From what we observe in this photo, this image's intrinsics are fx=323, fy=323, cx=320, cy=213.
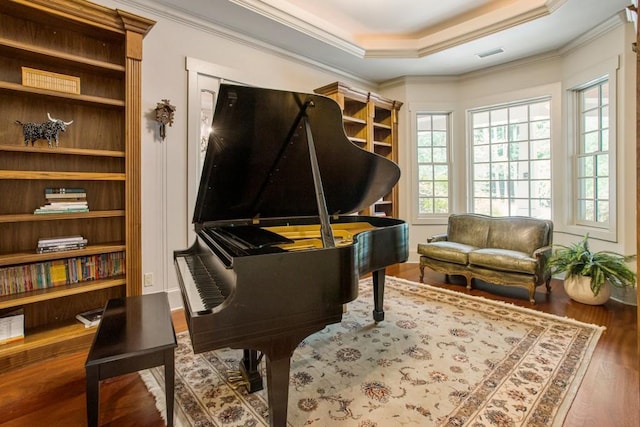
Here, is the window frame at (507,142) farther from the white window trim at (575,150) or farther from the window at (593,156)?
the window at (593,156)

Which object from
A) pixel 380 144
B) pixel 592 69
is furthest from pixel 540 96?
pixel 380 144

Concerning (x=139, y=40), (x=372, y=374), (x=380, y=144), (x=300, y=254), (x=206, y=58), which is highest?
(x=206, y=58)

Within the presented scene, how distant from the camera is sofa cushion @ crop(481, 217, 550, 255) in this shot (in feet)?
12.5

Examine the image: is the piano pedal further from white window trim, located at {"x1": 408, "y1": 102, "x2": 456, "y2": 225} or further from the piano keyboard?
white window trim, located at {"x1": 408, "y1": 102, "x2": 456, "y2": 225}

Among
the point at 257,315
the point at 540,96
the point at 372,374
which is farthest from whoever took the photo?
the point at 540,96

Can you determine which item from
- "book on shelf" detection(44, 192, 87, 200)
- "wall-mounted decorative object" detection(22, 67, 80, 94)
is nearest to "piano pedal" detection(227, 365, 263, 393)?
"book on shelf" detection(44, 192, 87, 200)

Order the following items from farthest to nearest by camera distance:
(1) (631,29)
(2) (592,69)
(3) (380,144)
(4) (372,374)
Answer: (3) (380,144)
(2) (592,69)
(1) (631,29)
(4) (372,374)

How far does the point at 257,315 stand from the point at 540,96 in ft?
16.3

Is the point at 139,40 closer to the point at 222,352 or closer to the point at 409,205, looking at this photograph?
the point at 222,352

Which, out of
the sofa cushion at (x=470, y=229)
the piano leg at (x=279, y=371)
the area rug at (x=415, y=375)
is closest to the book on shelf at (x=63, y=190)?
the area rug at (x=415, y=375)

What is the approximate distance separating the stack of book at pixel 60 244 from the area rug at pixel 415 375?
1.08 meters

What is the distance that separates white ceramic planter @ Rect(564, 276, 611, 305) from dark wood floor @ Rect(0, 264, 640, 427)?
2.26 ft

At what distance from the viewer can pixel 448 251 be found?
4.00m

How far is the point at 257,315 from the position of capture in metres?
1.29
